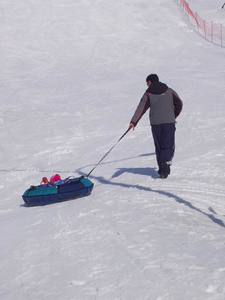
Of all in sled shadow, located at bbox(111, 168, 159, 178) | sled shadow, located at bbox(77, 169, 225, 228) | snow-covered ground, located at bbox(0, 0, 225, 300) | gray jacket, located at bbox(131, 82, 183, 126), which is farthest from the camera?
sled shadow, located at bbox(111, 168, 159, 178)

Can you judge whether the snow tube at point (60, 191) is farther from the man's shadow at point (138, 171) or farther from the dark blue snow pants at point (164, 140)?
the man's shadow at point (138, 171)

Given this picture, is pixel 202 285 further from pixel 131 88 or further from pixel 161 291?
pixel 131 88

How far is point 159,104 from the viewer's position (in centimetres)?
959

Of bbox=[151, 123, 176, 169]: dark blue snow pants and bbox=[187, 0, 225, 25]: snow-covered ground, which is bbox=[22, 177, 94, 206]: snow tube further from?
bbox=[187, 0, 225, 25]: snow-covered ground

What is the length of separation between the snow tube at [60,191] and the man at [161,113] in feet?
3.96

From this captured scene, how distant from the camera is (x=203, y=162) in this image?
10758 mm

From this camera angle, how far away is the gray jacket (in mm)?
9547

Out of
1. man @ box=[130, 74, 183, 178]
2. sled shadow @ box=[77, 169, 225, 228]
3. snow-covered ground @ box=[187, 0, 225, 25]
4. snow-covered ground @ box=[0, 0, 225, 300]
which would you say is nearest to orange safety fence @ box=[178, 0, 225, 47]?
snow-covered ground @ box=[187, 0, 225, 25]

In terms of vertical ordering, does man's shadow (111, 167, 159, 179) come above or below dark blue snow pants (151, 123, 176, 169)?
below

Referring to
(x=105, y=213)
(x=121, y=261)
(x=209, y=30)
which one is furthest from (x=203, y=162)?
(x=209, y=30)

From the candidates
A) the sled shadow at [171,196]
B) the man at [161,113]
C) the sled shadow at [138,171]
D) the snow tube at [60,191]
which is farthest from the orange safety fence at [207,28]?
the snow tube at [60,191]

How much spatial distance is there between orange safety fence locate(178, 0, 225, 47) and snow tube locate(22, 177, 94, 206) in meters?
21.0

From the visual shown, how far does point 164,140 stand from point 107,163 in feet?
8.34

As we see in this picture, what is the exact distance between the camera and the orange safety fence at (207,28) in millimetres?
30344
